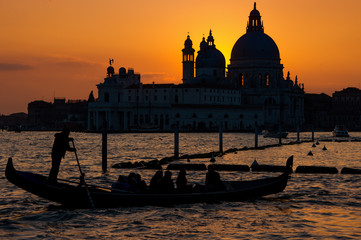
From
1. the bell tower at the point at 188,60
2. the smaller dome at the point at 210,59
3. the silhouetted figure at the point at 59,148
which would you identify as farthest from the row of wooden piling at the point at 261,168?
the bell tower at the point at 188,60

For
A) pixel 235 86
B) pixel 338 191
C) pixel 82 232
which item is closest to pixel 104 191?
pixel 82 232

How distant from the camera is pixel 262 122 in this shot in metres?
161

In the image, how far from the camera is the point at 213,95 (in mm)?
154125

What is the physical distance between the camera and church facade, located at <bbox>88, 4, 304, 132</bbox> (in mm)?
145625

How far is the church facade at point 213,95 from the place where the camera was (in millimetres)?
145625

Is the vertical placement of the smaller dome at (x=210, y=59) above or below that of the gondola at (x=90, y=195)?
above

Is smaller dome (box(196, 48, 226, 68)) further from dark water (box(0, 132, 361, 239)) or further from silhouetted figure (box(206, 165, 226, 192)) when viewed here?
silhouetted figure (box(206, 165, 226, 192))

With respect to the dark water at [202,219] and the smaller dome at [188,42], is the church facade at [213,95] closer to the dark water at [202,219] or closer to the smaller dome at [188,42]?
the smaller dome at [188,42]

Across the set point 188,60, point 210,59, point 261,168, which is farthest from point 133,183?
point 188,60

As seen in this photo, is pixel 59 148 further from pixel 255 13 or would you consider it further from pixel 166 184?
pixel 255 13

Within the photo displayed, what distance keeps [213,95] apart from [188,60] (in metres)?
28.1

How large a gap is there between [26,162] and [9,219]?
88.3 feet

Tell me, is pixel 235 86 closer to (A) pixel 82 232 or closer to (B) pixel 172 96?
(B) pixel 172 96

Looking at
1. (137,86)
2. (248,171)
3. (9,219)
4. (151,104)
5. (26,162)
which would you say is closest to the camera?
(9,219)
